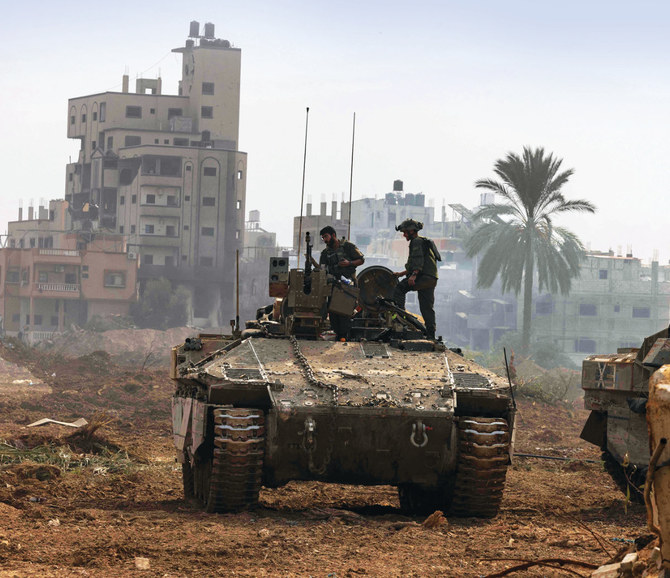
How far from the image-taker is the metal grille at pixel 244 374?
1036cm

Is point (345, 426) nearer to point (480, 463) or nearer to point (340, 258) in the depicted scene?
point (480, 463)

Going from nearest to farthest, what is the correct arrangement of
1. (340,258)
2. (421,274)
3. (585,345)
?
(421,274) → (340,258) → (585,345)

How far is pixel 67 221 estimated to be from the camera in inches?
3799

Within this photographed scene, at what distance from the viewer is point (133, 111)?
301 ft

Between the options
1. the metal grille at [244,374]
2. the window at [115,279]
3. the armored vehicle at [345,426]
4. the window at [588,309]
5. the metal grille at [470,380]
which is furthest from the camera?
the window at [588,309]

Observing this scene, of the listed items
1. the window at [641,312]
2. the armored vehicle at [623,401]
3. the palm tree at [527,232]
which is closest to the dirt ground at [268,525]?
the armored vehicle at [623,401]

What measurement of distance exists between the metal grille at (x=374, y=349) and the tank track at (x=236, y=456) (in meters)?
1.94

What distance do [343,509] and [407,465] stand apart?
4.67ft

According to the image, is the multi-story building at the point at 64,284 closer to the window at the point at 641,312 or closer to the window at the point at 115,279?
the window at the point at 115,279

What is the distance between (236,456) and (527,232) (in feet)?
128

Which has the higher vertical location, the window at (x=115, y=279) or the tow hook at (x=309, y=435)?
the tow hook at (x=309, y=435)

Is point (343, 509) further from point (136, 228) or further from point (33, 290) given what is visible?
point (136, 228)

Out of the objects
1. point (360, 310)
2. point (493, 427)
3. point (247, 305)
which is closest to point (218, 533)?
point (493, 427)

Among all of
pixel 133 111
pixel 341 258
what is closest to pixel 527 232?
pixel 341 258
